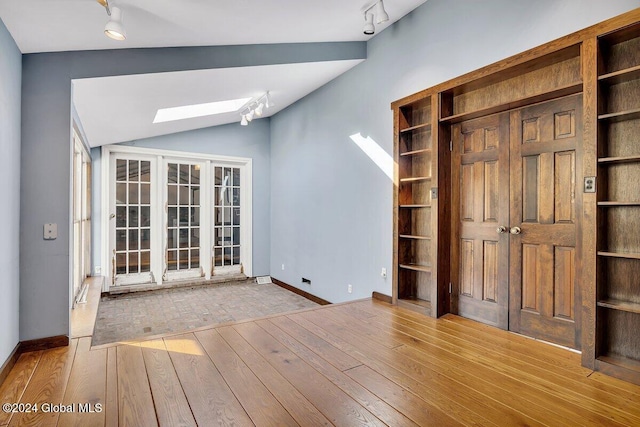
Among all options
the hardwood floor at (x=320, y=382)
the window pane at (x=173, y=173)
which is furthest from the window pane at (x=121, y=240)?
the hardwood floor at (x=320, y=382)

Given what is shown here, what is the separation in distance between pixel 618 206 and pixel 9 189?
406cm

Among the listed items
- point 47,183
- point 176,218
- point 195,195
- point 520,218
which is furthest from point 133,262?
point 520,218

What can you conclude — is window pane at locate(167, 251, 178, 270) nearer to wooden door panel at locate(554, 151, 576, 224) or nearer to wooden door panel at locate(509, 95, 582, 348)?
wooden door panel at locate(509, 95, 582, 348)

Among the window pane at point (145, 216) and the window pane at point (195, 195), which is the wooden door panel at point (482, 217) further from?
the window pane at point (145, 216)

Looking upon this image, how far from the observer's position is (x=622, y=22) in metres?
2.08

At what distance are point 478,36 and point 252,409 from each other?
331cm

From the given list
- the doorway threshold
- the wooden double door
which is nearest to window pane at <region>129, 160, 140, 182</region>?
the doorway threshold

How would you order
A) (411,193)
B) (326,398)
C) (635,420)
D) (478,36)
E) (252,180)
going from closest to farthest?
1. (635,420)
2. (326,398)
3. (478,36)
4. (411,193)
5. (252,180)

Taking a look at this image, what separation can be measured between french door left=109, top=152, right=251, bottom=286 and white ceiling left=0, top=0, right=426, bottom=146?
949 millimetres

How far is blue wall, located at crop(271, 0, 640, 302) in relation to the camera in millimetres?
2719

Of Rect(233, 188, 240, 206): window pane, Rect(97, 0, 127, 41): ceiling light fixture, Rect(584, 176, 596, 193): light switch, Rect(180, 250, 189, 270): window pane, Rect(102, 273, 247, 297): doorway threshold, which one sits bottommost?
Rect(102, 273, 247, 297): doorway threshold

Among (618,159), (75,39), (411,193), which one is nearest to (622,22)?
(618,159)

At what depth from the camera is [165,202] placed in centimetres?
589

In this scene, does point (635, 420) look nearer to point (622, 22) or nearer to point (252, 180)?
point (622, 22)
